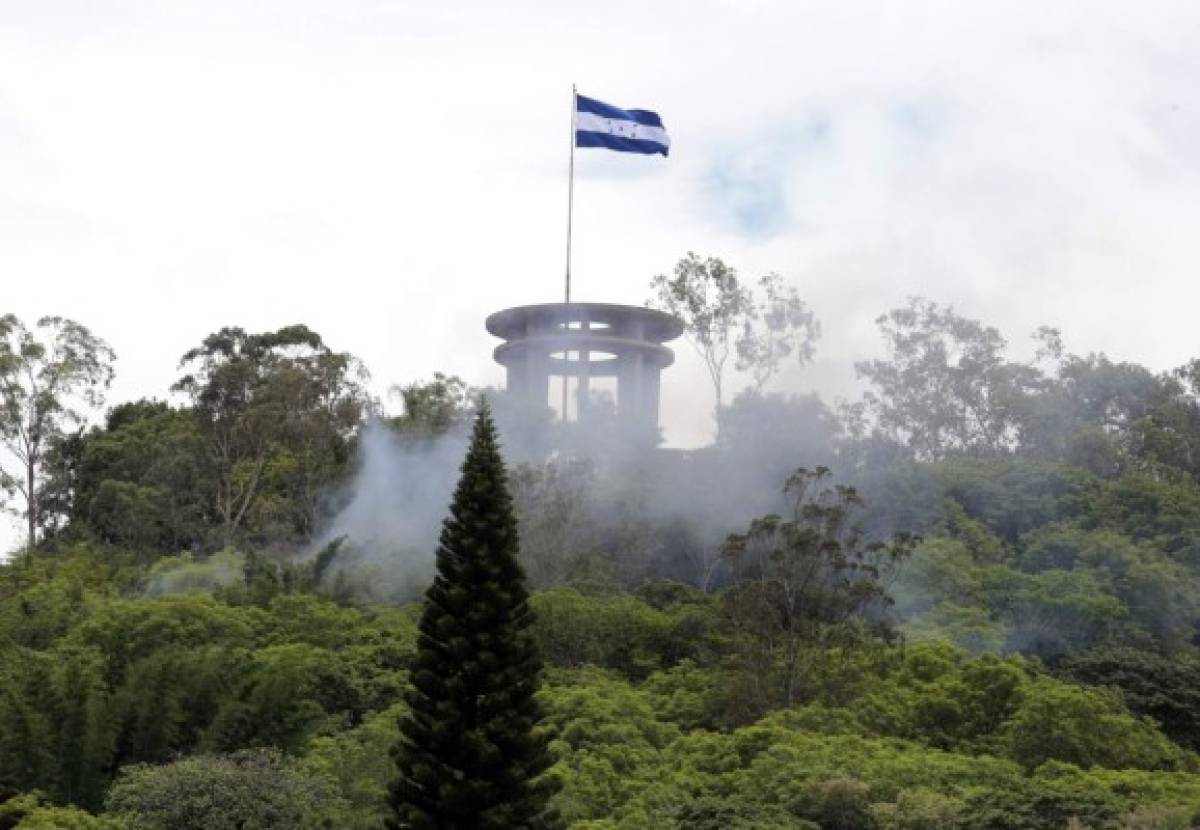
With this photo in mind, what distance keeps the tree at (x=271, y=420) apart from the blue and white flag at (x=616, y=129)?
10.1 m

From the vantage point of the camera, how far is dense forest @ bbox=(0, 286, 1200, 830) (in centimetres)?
1778

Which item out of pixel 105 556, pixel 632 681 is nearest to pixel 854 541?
pixel 632 681

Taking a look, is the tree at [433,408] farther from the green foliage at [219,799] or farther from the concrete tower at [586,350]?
the green foliage at [219,799]

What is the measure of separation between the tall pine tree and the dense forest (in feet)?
6.07

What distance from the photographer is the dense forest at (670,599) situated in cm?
1778

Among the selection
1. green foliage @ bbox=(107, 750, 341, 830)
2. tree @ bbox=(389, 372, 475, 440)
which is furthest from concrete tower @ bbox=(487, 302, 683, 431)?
green foliage @ bbox=(107, 750, 341, 830)

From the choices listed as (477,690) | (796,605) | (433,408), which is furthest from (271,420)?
(477,690)

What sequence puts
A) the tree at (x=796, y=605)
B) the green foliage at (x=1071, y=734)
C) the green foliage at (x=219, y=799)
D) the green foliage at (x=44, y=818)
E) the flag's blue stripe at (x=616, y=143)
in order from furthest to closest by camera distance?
the flag's blue stripe at (x=616, y=143)
the tree at (x=796, y=605)
the green foliage at (x=1071, y=734)
the green foliage at (x=219, y=799)
the green foliage at (x=44, y=818)

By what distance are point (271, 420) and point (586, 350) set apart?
26.8ft

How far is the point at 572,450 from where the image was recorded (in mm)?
37844

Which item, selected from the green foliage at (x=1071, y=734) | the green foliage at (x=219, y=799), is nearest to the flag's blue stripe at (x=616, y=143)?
the green foliage at (x=1071, y=734)

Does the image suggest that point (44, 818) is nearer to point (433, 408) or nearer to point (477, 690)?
point (477, 690)

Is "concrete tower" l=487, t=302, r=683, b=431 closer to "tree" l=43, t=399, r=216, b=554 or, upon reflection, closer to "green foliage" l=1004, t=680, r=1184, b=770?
"tree" l=43, t=399, r=216, b=554

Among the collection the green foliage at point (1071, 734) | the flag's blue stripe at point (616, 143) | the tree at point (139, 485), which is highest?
the flag's blue stripe at point (616, 143)
